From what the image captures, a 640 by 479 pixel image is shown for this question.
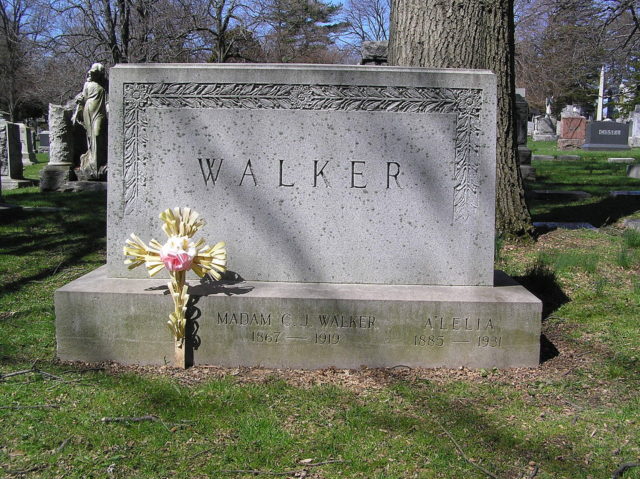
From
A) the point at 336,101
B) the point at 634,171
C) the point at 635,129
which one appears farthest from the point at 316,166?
the point at 635,129

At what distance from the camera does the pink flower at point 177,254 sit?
400 centimetres

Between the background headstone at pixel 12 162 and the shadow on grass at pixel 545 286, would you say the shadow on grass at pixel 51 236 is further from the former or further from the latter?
the shadow on grass at pixel 545 286

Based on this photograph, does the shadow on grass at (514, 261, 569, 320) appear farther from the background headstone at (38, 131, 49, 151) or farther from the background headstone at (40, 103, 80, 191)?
the background headstone at (38, 131, 49, 151)

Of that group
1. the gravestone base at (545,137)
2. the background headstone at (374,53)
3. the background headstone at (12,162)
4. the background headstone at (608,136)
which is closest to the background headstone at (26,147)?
the background headstone at (12,162)

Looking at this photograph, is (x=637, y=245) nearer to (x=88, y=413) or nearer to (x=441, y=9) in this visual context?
(x=441, y=9)

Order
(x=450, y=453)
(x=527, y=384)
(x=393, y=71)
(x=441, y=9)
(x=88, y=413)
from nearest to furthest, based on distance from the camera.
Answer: (x=450, y=453) → (x=88, y=413) → (x=527, y=384) → (x=393, y=71) → (x=441, y=9)

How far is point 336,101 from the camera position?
4.34 m

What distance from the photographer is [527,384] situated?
12.8ft

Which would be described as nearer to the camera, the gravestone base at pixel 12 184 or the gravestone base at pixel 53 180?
the gravestone base at pixel 53 180

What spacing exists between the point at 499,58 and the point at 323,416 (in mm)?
4929

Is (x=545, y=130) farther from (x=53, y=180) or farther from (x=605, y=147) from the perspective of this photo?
(x=53, y=180)

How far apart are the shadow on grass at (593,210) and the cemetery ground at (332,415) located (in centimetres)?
392

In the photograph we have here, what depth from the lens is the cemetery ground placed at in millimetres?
2947

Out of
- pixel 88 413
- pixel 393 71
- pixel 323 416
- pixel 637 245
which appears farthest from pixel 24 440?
pixel 637 245
